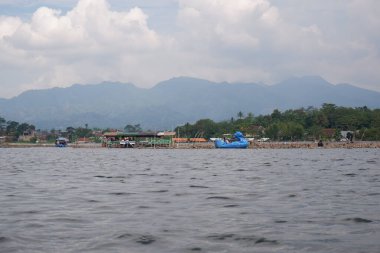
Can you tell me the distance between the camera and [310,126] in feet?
551

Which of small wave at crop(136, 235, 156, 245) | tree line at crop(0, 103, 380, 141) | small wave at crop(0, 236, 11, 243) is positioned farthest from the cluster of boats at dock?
small wave at crop(0, 236, 11, 243)

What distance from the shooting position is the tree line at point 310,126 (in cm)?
15238

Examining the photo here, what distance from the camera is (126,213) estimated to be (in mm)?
12773

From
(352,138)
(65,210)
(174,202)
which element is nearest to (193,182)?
(174,202)

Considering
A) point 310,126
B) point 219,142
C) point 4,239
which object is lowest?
point 4,239

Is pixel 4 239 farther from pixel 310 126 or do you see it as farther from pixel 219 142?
pixel 310 126

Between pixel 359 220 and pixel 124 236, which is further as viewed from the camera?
pixel 359 220

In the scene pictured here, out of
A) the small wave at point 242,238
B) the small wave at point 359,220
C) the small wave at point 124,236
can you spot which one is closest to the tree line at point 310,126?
the small wave at point 359,220

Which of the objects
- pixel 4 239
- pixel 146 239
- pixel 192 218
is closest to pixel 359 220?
pixel 192 218

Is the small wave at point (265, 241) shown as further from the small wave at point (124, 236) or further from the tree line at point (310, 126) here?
the tree line at point (310, 126)

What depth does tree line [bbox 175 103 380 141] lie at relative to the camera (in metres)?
152

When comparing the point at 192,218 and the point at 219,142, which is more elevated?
the point at 219,142

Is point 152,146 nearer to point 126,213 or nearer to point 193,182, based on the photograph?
point 193,182

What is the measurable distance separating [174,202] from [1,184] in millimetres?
9647
